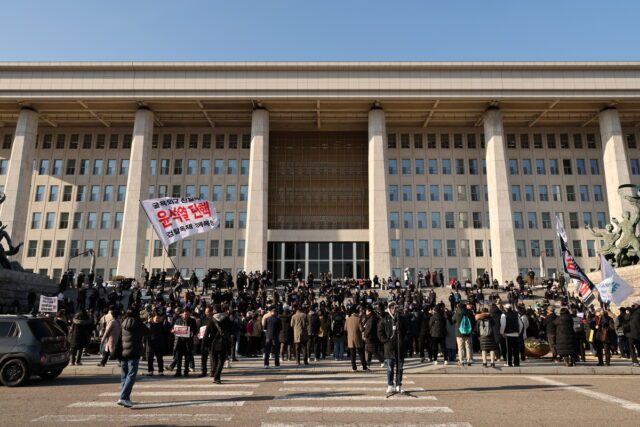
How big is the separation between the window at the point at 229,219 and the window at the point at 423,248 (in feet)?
66.2

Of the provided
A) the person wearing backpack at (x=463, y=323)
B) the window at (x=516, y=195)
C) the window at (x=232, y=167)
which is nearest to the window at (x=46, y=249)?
the window at (x=232, y=167)

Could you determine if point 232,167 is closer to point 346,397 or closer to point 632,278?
point 632,278

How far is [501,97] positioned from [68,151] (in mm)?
46878

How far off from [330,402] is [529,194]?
49544 mm

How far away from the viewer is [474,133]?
5456 cm

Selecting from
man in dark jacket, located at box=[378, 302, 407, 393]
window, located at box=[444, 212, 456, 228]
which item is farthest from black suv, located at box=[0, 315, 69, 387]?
window, located at box=[444, 212, 456, 228]

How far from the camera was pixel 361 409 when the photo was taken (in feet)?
27.3

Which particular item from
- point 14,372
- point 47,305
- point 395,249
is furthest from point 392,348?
point 395,249

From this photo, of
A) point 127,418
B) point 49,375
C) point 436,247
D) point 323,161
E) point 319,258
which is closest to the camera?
point 127,418

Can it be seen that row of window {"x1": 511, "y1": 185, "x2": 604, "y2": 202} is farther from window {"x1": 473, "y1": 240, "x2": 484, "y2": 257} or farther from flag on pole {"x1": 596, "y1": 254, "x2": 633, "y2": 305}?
flag on pole {"x1": 596, "y1": 254, "x2": 633, "y2": 305}

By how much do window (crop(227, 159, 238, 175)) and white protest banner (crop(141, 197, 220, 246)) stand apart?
111 ft

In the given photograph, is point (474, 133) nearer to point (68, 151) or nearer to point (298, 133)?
point (298, 133)

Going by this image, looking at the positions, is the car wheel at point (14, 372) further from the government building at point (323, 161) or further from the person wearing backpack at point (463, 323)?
the government building at point (323, 161)

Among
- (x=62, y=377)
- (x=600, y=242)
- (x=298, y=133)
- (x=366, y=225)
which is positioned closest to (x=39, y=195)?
(x=298, y=133)
